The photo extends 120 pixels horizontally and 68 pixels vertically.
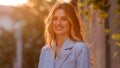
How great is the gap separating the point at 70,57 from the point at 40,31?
22.1 metres

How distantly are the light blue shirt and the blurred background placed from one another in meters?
3.29

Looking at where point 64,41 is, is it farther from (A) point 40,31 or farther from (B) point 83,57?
(A) point 40,31

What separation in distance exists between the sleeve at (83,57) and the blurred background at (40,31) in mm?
3359

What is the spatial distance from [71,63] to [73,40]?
0.69 feet

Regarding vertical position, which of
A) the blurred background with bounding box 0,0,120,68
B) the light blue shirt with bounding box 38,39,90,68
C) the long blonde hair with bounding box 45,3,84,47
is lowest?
the blurred background with bounding box 0,0,120,68

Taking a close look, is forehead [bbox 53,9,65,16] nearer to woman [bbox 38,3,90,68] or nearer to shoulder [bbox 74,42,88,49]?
woman [bbox 38,3,90,68]

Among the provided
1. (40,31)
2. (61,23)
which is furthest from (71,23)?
(40,31)

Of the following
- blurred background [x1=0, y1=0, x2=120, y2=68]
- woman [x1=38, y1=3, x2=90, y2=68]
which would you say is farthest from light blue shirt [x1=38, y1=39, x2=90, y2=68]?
blurred background [x1=0, y1=0, x2=120, y2=68]

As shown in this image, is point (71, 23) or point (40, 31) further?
point (40, 31)

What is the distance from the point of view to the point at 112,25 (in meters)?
8.99

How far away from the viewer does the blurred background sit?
8945 millimetres

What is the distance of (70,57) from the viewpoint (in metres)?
4.33

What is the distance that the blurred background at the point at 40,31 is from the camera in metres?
8.95

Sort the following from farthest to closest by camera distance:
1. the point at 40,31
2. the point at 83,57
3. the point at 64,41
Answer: the point at 40,31, the point at 64,41, the point at 83,57
